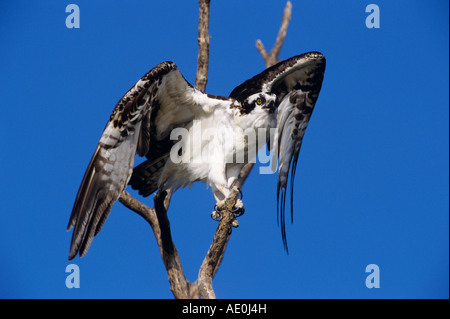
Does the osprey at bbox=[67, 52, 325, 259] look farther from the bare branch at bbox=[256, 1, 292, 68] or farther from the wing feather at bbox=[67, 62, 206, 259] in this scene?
the bare branch at bbox=[256, 1, 292, 68]

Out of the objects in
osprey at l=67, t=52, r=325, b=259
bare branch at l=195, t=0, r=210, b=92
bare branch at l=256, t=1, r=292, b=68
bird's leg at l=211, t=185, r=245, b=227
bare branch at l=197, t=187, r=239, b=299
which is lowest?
bare branch at l=197, t=187, r=239, b=299

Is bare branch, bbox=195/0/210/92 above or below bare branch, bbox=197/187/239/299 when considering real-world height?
above

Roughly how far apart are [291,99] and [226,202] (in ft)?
7.71

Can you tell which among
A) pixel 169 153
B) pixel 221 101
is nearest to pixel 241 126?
pixel 221 101

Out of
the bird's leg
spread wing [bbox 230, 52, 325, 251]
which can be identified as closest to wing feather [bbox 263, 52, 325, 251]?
spread wing [bbox 230, 52, 325, 251]

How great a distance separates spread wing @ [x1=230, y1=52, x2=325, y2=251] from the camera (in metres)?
7.64

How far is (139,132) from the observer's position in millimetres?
6695

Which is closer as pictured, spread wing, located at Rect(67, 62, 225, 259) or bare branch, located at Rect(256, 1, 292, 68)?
spread wing, located at Rect(67, 62, 225, 259)

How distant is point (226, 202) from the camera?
646 cm

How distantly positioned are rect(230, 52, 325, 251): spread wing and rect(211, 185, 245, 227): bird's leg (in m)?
1.01
